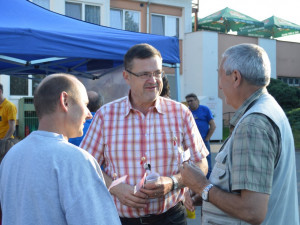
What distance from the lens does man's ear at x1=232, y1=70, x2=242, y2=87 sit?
6.14 feet

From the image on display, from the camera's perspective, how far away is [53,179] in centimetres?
146

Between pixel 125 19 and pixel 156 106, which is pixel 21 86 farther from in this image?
pixel 156 106

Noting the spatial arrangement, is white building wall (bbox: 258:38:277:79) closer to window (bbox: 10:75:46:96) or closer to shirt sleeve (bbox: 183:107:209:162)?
window (bbox: 10:75:46:96)

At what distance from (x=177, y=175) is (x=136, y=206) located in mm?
347

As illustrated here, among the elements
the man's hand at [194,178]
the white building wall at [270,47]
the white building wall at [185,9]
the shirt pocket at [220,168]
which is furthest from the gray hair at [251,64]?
the white building wall at [270,47]

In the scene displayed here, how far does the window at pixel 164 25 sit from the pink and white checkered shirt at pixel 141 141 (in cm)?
1631

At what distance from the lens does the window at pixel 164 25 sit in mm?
18750

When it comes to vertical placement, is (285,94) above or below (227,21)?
below

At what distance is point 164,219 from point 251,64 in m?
1.25

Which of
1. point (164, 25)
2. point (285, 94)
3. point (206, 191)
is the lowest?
point (206, 191)

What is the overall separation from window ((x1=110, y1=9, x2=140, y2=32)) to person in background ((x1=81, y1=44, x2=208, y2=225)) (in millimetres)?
15427

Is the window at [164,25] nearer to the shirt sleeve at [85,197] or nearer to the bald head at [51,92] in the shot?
the bald head at [51,92]

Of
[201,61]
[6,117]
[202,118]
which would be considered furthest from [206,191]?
[201,61]

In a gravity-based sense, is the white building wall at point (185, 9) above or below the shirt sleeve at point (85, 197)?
above
